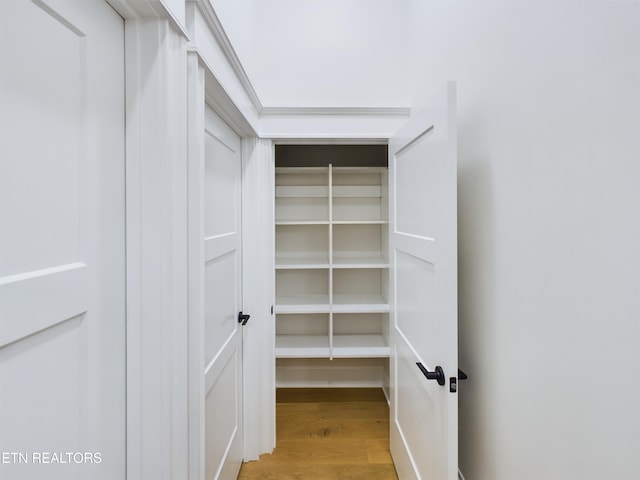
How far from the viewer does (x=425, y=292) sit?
4.29 feet

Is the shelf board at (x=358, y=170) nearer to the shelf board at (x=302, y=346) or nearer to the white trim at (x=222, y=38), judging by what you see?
the white trim at (x=222, y=38)

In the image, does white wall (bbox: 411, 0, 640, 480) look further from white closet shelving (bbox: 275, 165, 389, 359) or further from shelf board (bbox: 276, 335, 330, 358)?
white closet shelving (bbox: 275, 165, 389, 359)

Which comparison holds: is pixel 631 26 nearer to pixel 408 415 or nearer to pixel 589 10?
pixel 589 10

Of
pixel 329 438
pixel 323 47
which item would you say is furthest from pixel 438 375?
pixel 323 47

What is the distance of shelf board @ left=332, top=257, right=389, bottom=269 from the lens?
2.48 meters

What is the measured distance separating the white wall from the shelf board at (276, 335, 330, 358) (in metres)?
1.22

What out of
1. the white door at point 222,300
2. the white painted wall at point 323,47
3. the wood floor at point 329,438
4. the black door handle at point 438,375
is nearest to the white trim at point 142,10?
the white door at point 222,300

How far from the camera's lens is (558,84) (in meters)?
0.85

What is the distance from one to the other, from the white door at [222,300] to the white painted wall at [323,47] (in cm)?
78

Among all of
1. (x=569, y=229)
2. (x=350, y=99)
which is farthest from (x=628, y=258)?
(x=350, y=99)

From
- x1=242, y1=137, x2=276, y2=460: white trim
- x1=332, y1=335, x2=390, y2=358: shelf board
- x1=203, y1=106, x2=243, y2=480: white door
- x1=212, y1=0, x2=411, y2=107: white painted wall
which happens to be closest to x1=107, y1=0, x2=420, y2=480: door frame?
x1=203, y1=106, x2=243, y2=480: white door

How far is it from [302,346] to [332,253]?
792 mm

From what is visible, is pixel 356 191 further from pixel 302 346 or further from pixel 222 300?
pixel 222 300

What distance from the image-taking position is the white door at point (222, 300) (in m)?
1.29
